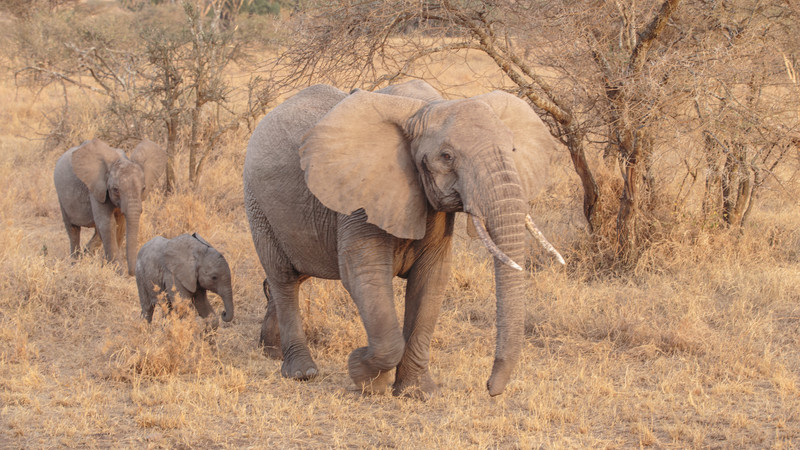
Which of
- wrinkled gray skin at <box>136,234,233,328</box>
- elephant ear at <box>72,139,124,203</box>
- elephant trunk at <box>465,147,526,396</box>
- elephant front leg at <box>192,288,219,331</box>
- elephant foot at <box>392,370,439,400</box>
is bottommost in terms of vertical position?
elephant front leg at <box>192,288,219,331</box>

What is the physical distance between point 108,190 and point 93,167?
0.91ft

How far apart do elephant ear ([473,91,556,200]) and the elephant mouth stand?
16.1 inches

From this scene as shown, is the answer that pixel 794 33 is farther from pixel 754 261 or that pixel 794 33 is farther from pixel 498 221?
pixel 498 221

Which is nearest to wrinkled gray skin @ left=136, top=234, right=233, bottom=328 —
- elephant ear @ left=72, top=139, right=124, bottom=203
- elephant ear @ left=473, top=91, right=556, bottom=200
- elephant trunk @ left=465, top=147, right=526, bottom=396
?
elephant ear @ left=72, top=139, right=124, bottom=203

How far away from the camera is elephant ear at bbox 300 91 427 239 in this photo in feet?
14.5

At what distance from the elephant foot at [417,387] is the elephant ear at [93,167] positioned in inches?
190

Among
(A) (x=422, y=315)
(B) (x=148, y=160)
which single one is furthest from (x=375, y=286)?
(B) (x=148, y=160)

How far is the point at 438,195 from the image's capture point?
14.1 ft

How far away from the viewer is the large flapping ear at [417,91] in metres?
4.95

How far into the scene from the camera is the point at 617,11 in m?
7.43

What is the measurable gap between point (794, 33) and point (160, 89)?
7.38 meters

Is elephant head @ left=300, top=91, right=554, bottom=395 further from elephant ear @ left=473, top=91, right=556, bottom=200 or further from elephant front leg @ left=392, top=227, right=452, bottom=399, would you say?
elephant front leg @ left=392, top=227, right=452, bottom=399

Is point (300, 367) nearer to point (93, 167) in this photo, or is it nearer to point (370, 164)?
point (370, 164)

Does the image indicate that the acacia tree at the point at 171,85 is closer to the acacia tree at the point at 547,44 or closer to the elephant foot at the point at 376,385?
the acacia tree at the point at 547,44
